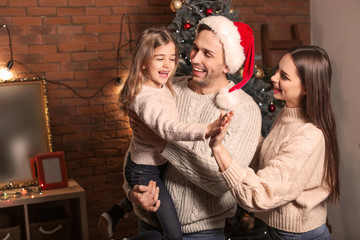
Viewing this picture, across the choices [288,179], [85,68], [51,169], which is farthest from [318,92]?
[85,68]

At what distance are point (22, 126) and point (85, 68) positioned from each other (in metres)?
0.73

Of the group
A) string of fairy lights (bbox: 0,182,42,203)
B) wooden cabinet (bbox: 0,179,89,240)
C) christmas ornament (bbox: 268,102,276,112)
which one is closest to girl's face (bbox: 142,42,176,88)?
christmas ornament (bbox: 268,102,276,112)

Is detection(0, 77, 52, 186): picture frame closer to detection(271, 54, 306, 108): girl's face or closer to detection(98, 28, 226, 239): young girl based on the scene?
detection(98, 28, 226, 239): young girl

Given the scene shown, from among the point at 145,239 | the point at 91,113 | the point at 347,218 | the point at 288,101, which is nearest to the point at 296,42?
the point at 347,218

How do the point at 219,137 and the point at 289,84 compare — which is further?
the point at 289,84

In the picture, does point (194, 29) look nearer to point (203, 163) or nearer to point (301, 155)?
point (203, 163)

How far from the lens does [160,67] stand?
7.40 feet

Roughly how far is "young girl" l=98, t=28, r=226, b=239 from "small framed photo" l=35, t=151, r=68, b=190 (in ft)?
5.19

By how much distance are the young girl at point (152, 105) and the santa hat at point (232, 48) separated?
0.23 metres

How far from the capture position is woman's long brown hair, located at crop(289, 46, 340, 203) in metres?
2.01

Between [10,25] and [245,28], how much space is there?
2.26 metres

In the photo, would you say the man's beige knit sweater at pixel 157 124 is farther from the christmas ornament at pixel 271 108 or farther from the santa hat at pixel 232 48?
the christmas ornament at pixel 271 108

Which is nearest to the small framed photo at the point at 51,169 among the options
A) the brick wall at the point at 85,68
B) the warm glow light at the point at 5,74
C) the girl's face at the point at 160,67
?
the brick wall at the point at 85,68

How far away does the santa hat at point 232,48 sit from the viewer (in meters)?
2.13
